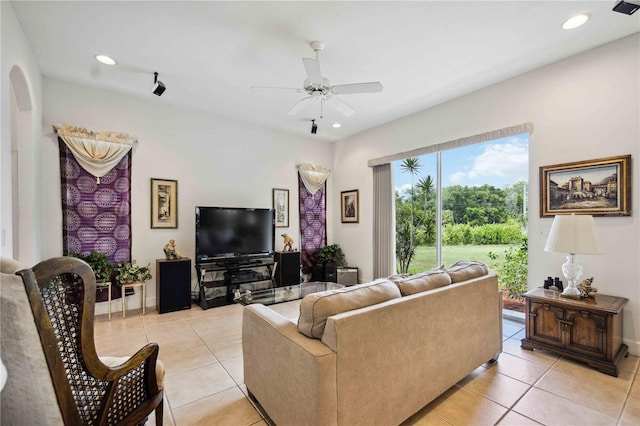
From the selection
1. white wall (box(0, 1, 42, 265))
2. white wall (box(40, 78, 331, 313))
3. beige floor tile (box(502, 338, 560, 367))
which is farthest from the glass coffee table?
white wall (box(0, 1, 42, 265))

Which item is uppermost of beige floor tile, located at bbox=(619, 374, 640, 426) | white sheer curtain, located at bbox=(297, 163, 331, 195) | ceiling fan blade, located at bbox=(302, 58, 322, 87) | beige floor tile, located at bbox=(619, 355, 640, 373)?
ceiling fan blade, located at bbox=(302, 58, 322, 87)

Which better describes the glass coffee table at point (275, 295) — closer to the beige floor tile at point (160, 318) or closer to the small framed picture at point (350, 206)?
the beige floor tile at point (160, 318)

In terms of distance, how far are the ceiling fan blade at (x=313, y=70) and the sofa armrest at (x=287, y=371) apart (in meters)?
1.99

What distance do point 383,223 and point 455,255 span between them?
131cm

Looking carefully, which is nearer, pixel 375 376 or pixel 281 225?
pixel 375 376

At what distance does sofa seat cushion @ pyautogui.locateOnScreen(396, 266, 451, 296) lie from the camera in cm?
189

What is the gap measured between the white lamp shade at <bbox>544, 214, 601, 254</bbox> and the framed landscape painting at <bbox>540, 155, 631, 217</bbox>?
0.48 meters

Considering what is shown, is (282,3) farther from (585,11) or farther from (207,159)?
(207,159)

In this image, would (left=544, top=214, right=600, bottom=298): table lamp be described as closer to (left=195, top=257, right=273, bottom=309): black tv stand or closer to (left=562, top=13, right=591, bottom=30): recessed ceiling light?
(left=562, top=13, right=591, bottom=30): recessed ceiling light

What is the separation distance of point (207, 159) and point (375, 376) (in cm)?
418

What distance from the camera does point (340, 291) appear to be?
5.49ft

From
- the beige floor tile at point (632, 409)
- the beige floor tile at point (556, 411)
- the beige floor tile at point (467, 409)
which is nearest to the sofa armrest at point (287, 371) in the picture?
the beige floor tile at point (467, 409)

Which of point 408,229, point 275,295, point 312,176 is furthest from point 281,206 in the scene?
point 408,229

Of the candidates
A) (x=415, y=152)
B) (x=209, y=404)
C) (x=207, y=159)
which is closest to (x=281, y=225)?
(x=207, y=159)
